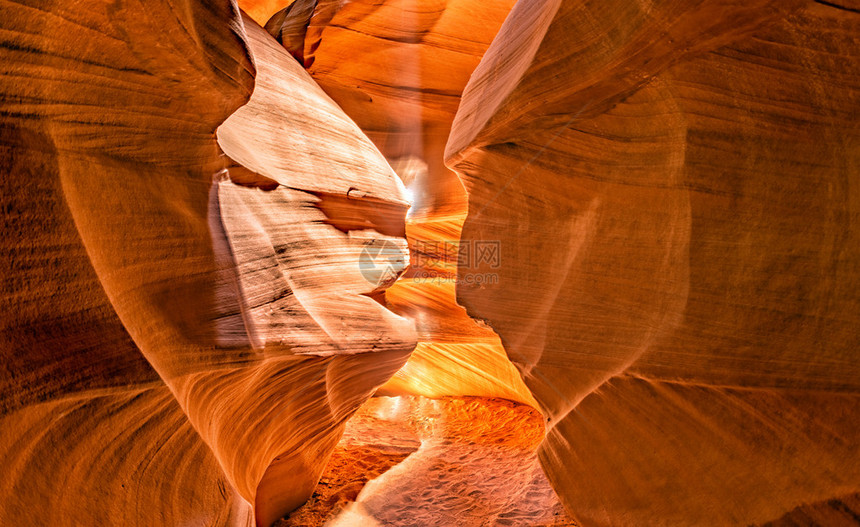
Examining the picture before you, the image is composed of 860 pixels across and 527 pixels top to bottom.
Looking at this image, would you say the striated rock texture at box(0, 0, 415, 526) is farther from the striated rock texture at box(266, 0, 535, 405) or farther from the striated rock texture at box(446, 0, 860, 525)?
the striated rock texture at box(266, 0, 535, 405)

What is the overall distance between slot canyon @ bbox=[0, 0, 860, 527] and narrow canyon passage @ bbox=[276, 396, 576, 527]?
1.65 m

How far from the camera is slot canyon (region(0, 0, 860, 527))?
181 cm

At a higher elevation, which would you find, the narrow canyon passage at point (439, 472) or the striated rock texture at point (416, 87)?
the striated rock texture at point (416, 87)

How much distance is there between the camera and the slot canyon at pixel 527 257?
181cm

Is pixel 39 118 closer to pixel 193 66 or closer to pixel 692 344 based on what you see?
pixel 193 66

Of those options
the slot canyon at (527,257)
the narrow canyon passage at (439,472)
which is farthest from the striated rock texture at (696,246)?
the narrow canyon passage at (439,472)

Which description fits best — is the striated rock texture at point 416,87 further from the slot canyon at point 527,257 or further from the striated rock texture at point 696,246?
the striated rock texture at point 696,246

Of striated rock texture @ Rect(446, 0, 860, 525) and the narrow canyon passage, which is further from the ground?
striated rock texture @ Rect(446, 0, 860, 525)

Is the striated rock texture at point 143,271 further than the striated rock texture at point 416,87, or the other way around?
the striated rock texture at point 416,87

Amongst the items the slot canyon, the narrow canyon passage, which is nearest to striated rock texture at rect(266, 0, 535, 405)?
the narrow canyon passage

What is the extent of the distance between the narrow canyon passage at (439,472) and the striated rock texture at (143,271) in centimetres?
169

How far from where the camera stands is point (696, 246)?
6.81 ft

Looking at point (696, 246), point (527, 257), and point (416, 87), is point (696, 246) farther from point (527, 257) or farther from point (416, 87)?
point (416, 87)

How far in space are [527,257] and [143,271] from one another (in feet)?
7.26
